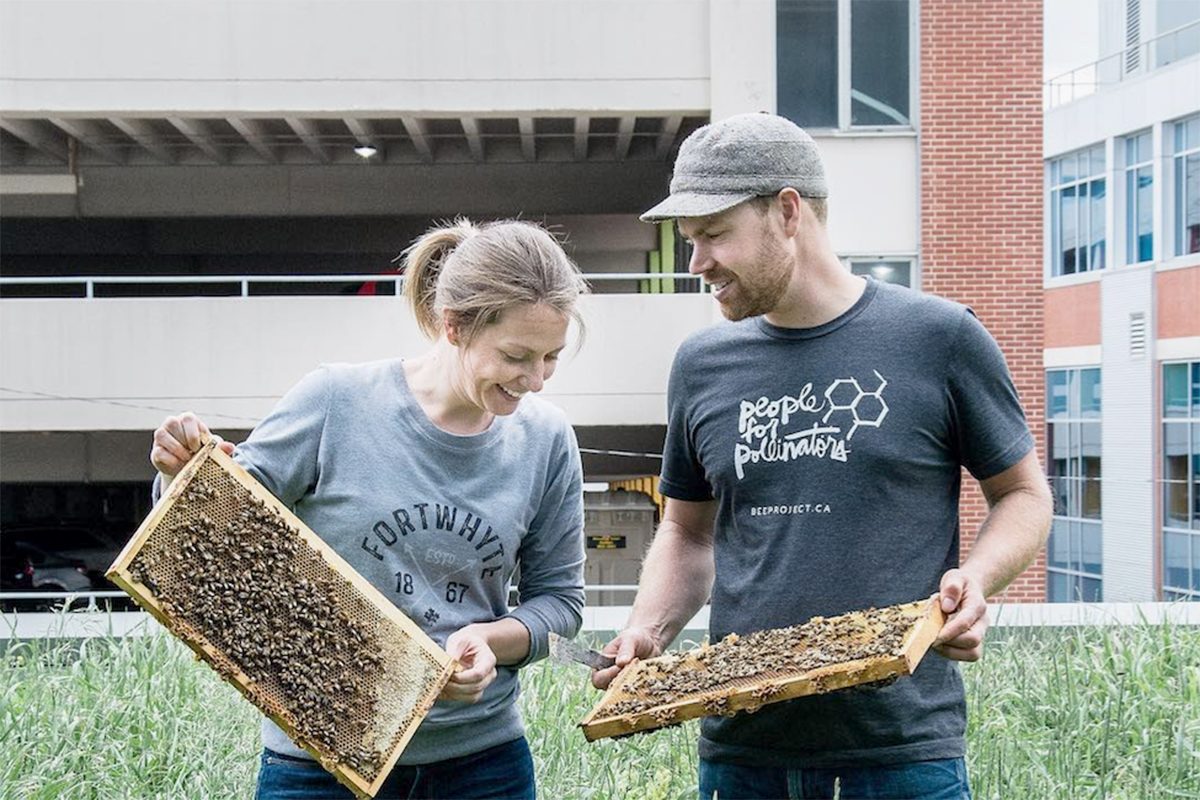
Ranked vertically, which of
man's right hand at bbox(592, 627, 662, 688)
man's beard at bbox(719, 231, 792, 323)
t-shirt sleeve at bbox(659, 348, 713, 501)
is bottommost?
man's right hand at bbox(592, 627, 662, 688)

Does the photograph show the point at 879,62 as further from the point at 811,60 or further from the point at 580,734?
the point at 580,734

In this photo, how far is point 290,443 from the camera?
3.08 m

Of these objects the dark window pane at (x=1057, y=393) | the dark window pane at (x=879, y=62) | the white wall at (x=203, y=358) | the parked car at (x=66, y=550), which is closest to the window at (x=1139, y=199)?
the dark window pane at (x=1057, y=393)

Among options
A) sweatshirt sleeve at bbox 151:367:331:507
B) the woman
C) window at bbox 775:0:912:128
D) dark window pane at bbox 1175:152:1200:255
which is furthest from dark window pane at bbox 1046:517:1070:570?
sweatshirt sleeve at bbox 151:367:331:507

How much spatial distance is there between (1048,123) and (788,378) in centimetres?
2962

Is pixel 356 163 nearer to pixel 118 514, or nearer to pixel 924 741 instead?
pixel 118 514

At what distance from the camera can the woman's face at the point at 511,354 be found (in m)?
3.01

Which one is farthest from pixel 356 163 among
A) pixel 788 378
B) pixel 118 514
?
pixel 788 378

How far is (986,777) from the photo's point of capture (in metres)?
4.97

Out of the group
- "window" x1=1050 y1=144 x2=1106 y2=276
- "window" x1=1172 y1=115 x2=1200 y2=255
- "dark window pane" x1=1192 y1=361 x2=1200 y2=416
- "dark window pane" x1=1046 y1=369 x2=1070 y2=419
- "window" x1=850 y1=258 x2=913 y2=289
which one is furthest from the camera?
"dark window pane" x1=1046 y1=369 x2=1070 y2=419

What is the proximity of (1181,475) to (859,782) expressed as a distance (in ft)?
85.7

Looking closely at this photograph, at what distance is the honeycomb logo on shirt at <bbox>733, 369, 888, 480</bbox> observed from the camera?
9.72 ft

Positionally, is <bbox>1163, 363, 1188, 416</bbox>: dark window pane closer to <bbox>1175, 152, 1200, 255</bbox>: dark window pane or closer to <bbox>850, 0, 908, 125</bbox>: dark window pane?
<bbox>1175, 152, 1200, 255</bbox>: dark window pane

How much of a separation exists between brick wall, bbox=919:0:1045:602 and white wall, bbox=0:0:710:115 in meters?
2.87
